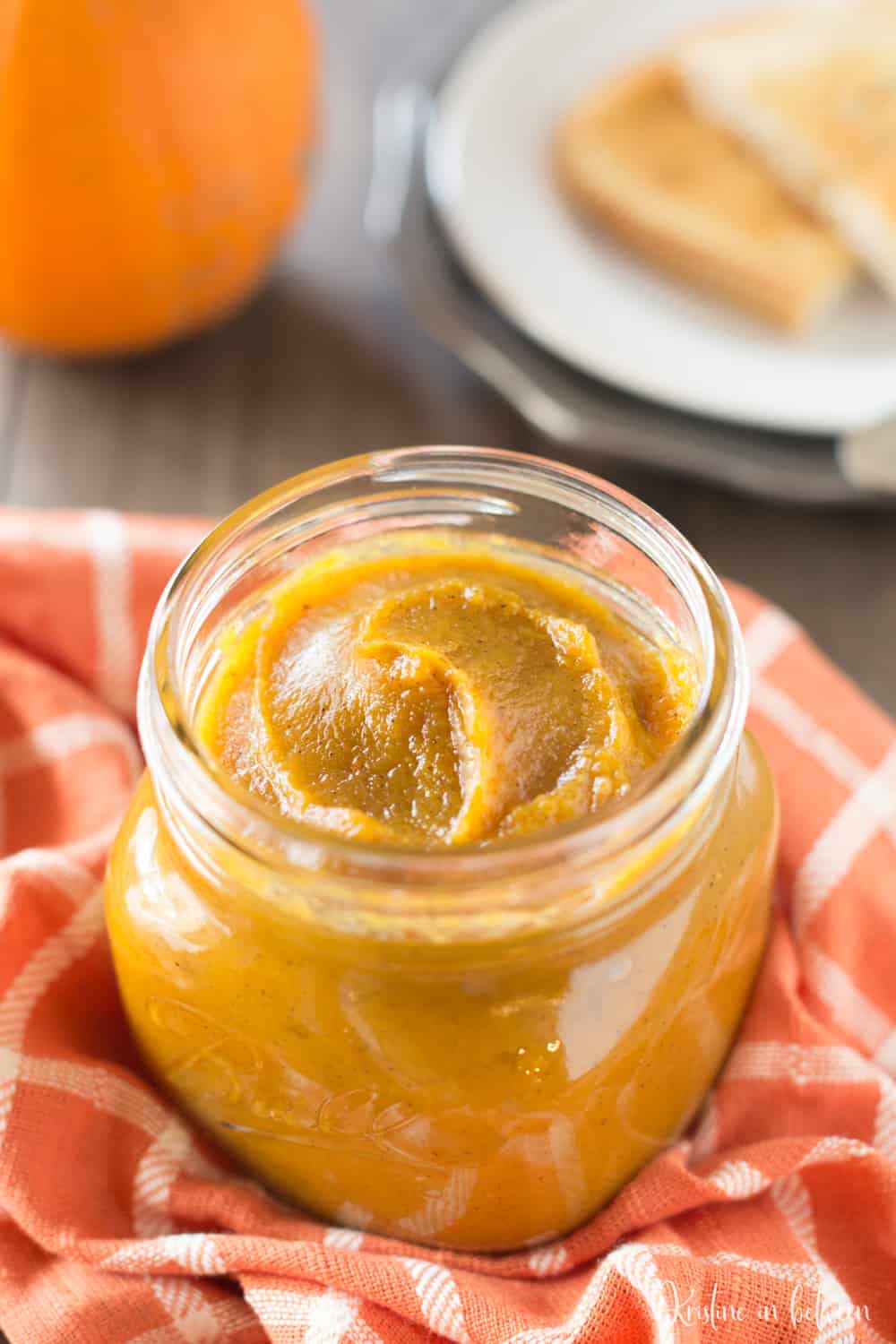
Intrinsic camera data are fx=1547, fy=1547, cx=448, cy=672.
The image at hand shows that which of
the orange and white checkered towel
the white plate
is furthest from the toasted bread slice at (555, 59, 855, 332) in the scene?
the orange and white checkered towel

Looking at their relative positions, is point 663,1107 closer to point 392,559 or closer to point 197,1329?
point 197,1329

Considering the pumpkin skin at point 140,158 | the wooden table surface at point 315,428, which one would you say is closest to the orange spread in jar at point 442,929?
the wooden table surface at point 315,428

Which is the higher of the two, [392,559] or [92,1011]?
[392,559]

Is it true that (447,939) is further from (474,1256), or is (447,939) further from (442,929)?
(474,1256)

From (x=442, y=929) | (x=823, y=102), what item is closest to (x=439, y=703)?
(x=442, y=929)

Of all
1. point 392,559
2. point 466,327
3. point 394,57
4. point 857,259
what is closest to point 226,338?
point 466,327

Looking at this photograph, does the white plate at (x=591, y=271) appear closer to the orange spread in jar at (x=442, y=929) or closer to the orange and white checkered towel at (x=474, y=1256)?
the orange and white checkered towel at (x=474, y=1256)

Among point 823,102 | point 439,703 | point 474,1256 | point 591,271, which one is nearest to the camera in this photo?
point 439,703
